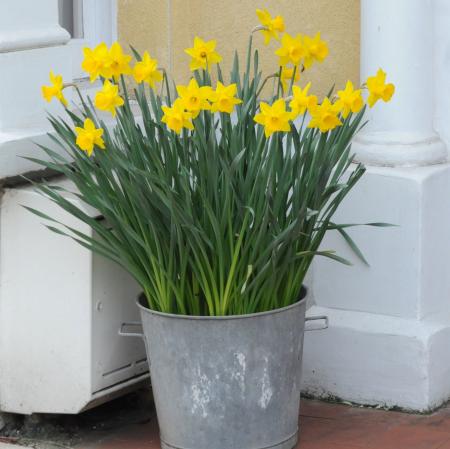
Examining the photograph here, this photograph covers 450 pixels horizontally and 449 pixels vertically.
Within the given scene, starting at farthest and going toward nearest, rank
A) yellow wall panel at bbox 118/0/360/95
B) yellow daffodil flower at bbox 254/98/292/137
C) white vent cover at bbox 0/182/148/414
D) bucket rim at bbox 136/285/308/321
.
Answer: yellow wall panel at bbox 118/0/360/95 < white vent cover at bbox 0/182/148/414 < bucket rim at bbox 136/285/308/321 < yellow daffodil flower at bbox 254/98/292/137

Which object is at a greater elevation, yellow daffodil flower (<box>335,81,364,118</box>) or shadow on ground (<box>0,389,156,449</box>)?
yellow daffodil flower (<box>335,81,364,118</box>)

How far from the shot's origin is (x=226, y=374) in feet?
10.3

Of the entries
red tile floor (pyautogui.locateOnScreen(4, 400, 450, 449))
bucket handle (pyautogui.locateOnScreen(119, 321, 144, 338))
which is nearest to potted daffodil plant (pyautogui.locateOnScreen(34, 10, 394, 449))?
bucket handle (pyautogui.locateOnScreen(119, 321, 144, 338))

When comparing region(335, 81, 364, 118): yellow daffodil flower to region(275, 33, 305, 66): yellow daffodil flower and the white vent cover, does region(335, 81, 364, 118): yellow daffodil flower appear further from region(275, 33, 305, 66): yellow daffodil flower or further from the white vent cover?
the white vent cover

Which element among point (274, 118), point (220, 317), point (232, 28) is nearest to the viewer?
point (274, 118)

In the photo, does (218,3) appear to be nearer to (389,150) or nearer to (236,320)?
(389,150)

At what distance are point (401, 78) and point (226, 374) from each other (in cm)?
108

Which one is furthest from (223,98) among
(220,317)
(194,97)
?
(220,317)

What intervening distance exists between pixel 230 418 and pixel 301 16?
1.40 meters

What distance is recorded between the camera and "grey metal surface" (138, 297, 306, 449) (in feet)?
10.2

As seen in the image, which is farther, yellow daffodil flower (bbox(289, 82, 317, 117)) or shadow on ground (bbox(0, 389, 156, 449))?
shadow on ground (bbox(0, 389, 156, 449))

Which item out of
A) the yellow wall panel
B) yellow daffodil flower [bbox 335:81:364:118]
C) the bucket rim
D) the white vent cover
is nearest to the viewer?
yellow daffodil flower [bbox 335:81:364:118]

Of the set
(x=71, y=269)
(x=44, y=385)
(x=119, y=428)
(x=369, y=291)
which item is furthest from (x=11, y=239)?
(x=369, y=291)

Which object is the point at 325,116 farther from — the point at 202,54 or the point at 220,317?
the point at 220,317
